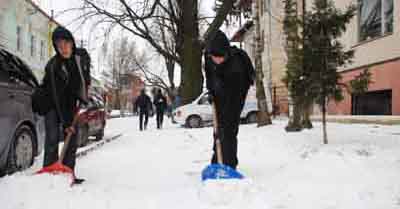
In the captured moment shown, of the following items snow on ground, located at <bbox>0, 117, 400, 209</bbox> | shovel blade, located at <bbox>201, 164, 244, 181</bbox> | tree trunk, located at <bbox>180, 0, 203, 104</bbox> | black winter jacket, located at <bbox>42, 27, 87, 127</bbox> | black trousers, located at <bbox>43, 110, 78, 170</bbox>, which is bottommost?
snow on ground, located at <bbox>0, 117, 400, 209</bbox>

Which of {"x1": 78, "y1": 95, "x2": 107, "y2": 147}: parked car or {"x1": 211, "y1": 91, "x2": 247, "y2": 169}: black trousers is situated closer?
{"x1": 211, "y1": 91, "x2": 247, "y2": 169}: black trousers

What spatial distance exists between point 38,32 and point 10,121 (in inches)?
1284

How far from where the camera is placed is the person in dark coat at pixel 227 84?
4988 mm

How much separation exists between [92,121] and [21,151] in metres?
5.10

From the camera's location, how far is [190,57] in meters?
20.9

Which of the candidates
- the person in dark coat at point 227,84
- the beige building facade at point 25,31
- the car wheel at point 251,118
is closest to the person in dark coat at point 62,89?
the person in dark coat at point 227,84

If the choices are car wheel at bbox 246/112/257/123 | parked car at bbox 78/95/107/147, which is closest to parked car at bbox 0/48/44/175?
parked car at bbox 78/95/107/147

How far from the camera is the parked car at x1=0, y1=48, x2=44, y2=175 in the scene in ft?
16.5

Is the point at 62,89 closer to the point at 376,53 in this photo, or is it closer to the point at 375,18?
the point at 376,53

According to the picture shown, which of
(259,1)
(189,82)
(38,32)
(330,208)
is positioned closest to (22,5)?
(38,32)

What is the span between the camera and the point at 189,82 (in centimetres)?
2117

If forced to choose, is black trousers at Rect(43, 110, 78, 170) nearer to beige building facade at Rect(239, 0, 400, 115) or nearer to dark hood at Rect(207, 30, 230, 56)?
dark hood at Rect(207, 30, 230, 56)

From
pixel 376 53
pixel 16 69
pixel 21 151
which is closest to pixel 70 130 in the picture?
pixel 21 151

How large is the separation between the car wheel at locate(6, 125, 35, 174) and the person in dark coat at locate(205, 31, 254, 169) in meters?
2.55
